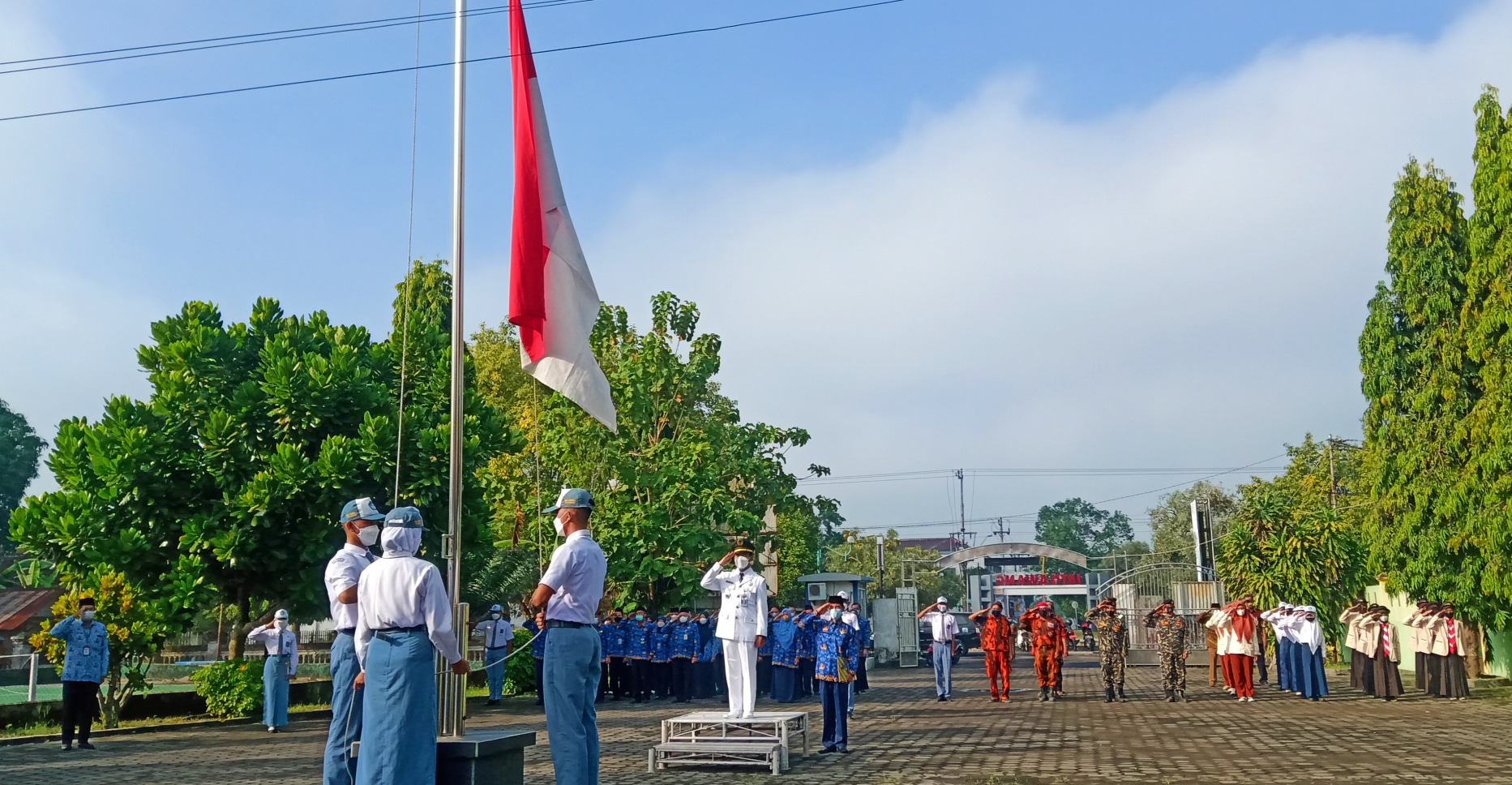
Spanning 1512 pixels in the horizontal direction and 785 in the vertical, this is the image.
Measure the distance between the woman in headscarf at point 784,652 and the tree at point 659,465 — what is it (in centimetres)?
440

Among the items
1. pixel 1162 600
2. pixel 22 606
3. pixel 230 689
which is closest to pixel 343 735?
pixel 230 689

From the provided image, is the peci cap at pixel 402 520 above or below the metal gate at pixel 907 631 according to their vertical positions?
above

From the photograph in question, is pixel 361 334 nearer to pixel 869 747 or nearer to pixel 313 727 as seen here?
pixel 313 727

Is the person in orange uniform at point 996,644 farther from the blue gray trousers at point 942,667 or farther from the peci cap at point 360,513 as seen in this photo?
the peci cap at point 360,513

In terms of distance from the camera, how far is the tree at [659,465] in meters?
26.3

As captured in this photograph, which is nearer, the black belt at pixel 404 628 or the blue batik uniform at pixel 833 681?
the black belt at pixel 404 628

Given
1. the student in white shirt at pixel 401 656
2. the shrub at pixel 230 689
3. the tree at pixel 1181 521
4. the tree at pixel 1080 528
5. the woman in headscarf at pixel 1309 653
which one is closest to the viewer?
the student in white shirt at pixel 401 656

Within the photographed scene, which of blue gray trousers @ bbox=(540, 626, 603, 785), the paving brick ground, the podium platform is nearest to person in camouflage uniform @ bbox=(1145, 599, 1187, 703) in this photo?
the paving brick ground

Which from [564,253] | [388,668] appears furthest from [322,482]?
[388,668]

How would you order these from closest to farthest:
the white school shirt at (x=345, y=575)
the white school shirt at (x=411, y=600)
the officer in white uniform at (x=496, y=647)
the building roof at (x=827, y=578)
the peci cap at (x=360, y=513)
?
the white school shirt at (x=411, y=600) < the white school shirt at (x=345, y=575) < the peci cap at (x=360, y=513) < the officer in white uniform at (x=496, y=647) < the building roof at (x=827, y=578)

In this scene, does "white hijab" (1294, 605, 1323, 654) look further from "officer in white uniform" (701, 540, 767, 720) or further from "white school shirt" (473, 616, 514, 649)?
"white school shirt" (473, 616, 514, 649)

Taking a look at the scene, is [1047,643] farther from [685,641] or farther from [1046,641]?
[685,641]

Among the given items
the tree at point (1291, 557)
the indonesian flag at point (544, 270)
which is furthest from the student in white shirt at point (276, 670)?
the tree at point (1291, 557)

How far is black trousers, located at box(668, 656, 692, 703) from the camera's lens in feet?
78.1
